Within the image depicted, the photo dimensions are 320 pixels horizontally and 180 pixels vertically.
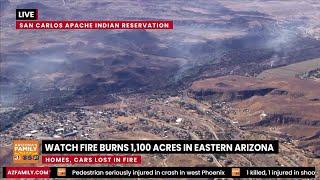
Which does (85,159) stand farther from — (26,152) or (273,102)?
(273,102)

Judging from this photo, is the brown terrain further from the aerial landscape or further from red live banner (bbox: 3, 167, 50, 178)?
red live banner (bbox: 3, 167, 50, 178)

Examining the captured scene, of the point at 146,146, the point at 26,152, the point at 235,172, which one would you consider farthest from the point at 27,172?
the point at 235,172

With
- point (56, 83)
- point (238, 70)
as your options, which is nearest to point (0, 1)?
point (56, 83)

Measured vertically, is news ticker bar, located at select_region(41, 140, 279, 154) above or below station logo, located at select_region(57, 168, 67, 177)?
above

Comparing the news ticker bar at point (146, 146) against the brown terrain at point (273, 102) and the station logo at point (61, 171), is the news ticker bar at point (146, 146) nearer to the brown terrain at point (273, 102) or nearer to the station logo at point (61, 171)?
the station logo at point (61, 171)

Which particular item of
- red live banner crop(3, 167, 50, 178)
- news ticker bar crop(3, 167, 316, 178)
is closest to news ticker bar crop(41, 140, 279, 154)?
news ticker bar crop(3, 167, 316, 178)

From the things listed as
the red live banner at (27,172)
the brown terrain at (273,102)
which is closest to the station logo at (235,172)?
the brown terrain at (273,102)
